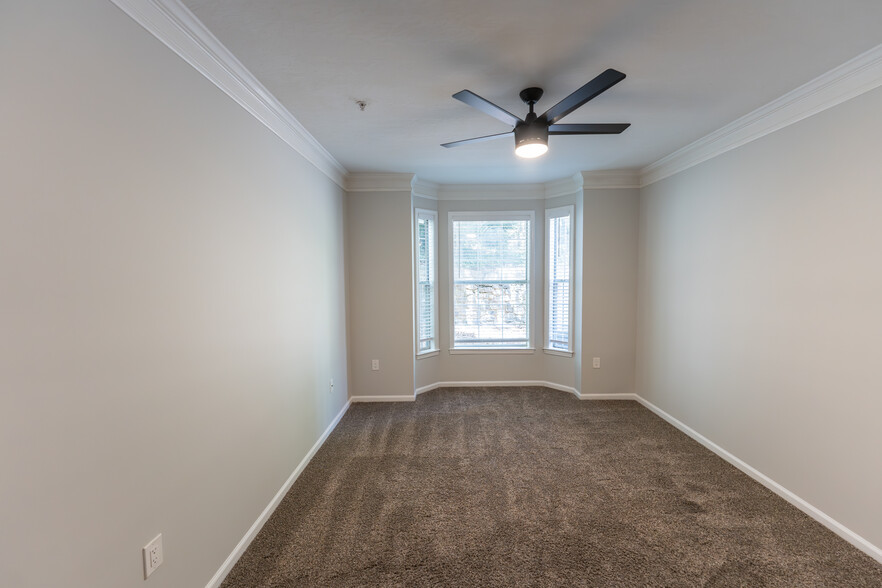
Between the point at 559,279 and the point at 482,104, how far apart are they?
10.1ft

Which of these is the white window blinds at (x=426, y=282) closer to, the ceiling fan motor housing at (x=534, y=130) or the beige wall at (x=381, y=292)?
the beige wall at (x=381, y=292)

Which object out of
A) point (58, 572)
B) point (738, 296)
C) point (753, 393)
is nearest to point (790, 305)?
point (738, 296)

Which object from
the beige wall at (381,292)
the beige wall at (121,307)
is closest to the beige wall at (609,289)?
the beige wall at (381,292)

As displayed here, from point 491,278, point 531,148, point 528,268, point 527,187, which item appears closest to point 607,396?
point 528,268

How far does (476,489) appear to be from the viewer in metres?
2.56

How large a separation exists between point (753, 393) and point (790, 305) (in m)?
0.68

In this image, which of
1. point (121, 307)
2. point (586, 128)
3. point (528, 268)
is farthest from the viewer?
point (528, 268)

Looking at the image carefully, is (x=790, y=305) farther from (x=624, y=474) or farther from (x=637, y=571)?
(x=637, y=571)

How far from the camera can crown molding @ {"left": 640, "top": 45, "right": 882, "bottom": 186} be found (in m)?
1.88

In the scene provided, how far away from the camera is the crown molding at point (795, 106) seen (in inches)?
74.0

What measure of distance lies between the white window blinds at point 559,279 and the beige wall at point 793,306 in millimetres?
1173

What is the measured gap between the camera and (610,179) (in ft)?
13.5

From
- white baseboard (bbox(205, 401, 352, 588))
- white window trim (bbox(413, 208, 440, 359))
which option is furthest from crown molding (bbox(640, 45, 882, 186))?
white baseboard (bbox(205, 401, 352, 588))

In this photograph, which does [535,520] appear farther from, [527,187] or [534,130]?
[527,187]
